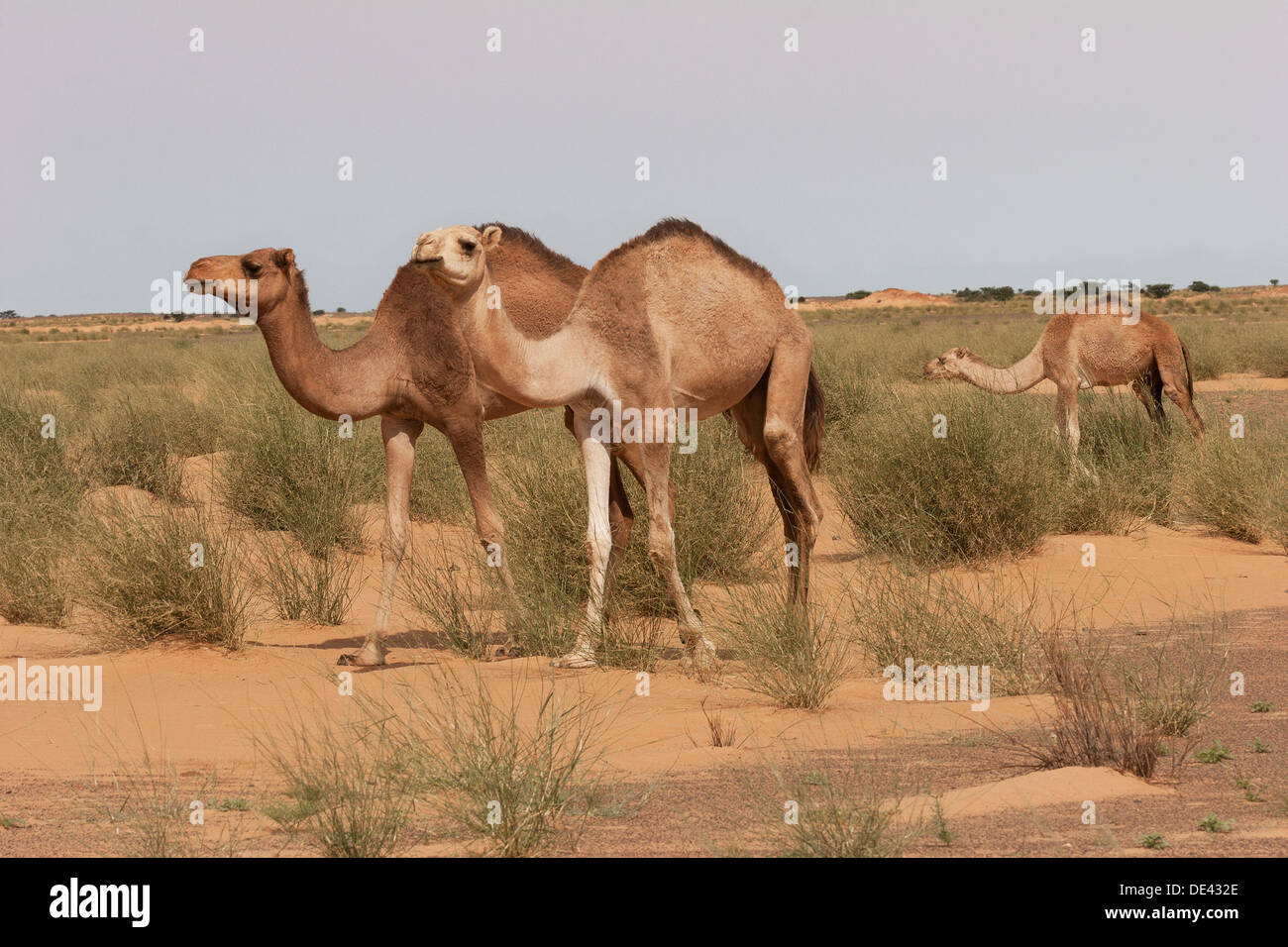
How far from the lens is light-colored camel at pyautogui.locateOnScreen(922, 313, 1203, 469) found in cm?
1675

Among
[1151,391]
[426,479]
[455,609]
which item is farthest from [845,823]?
[1151,391]

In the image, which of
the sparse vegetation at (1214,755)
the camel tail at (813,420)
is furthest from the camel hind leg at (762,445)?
the sparse vegetation at (1214,755)

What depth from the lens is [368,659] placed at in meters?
7.89

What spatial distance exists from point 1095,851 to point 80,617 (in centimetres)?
710

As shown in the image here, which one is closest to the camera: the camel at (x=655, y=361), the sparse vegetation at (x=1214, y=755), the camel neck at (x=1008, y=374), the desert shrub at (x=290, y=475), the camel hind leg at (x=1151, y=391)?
the sparse vegetation at (x=1214, y=755)

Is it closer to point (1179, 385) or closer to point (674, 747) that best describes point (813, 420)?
point (674, 747)

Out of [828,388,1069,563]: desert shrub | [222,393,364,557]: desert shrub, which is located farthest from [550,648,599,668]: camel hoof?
[222,393,364,557]: desert shrub

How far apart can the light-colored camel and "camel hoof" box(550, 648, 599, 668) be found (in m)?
10.4

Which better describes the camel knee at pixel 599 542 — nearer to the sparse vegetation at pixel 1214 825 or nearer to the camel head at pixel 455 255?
the camel head at pixel 455 255

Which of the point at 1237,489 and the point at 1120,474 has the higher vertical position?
the point at 1120,474

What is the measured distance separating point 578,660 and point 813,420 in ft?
8.97

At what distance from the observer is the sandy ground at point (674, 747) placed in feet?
16.1

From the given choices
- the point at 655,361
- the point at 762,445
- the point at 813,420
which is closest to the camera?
the point at 655,361

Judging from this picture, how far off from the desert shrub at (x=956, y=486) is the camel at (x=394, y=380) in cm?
408
